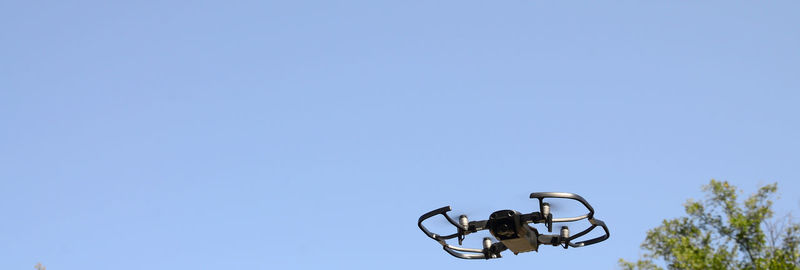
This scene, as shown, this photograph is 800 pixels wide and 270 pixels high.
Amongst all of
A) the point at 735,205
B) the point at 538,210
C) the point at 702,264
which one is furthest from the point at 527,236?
the point at 735,205

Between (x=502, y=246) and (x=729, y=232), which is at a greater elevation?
(x=729, y=232)

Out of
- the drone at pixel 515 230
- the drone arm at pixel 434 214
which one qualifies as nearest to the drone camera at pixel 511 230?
the drone at pixel 515 230

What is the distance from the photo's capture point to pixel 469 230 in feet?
25.3

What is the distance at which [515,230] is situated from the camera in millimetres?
7465

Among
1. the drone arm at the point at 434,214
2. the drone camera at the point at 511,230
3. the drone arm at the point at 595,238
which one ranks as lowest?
the drone camera at the point at 511,230

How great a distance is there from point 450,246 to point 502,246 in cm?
50

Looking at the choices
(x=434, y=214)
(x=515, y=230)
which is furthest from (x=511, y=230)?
(x=434, y=214)

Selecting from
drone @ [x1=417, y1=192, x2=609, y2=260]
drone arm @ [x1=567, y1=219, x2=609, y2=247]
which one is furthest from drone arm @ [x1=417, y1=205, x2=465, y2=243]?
drone arm @ [x1=567, y1=219, x2=609, y2=247]

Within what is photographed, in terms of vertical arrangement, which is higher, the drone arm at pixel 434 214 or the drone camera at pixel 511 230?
the drone arm at pixel 434 214

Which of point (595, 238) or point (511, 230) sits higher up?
point (595, 238)

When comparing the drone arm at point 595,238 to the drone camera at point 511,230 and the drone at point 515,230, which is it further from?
the drone camera at point 511,230

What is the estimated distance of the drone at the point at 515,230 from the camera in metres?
7.36

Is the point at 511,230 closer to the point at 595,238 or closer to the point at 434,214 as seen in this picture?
the point at 434,214

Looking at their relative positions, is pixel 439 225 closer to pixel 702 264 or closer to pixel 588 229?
pixel 588 229
